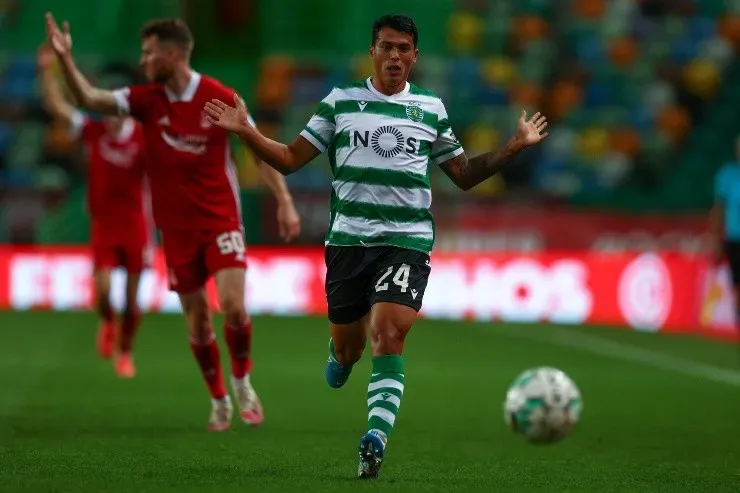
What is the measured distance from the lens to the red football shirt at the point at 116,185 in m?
13.4

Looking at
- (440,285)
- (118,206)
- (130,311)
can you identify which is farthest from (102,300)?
(440,285)

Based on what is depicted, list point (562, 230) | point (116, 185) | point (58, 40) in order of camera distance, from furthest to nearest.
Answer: point (562, 230), point (116, 185), point (58, 40)

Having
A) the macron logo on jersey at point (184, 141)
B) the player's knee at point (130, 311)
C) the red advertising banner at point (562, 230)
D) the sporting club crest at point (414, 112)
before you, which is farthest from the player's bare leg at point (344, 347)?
the red advertising banner at point (562, 230)

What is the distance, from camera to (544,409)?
7477mm

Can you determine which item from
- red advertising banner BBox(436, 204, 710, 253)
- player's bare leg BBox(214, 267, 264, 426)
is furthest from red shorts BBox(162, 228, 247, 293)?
red advertising banner BBox(436, 204, 710, 253)

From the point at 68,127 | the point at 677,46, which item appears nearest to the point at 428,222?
the point at 68,127

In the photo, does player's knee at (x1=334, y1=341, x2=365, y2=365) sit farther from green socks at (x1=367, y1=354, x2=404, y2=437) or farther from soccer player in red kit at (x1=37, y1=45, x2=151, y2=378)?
soccer player in red kit at (x1=37, y1=45, x2=151, y2=378)

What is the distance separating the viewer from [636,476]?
23.9 feet

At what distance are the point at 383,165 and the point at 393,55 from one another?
1.75ft

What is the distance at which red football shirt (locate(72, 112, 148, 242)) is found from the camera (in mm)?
13422

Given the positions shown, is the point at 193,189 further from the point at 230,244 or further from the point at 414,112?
the point at 414,112

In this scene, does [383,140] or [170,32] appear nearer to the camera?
[383,140]

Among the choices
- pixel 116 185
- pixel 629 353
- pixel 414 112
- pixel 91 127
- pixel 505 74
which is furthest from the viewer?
pixel 505 74

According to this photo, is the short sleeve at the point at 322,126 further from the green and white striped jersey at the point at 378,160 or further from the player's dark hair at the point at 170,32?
the player's dark hair at the point at 170,32
